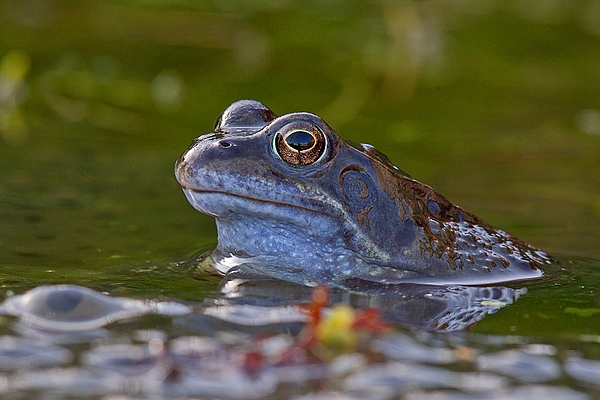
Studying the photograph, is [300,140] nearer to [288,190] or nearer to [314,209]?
[288,190]

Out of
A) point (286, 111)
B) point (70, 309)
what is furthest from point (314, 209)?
point (286, 111)

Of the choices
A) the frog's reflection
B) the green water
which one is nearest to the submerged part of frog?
the frog's reflection

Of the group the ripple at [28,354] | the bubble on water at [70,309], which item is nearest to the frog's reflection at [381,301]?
the bubble on water at [70,309]

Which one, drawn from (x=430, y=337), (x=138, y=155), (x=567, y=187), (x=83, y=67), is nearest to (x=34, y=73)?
(x=83, y=67)

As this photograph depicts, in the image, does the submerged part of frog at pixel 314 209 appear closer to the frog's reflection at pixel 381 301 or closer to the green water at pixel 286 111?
the frog's reflection at pixel 381 301

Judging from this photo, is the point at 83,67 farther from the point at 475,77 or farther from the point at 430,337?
the point at 430,337

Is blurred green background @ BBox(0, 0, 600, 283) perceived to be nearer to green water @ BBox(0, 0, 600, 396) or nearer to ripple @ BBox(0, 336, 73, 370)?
green water @ BBox(0, 0, 600, 396)
